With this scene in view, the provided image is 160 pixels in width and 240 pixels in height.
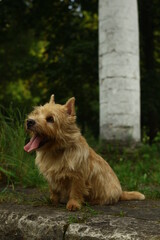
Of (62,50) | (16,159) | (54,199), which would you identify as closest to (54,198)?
(54,199)

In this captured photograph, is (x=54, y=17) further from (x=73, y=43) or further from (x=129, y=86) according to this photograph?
(x=129, y=86)

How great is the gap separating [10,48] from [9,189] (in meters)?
14.7

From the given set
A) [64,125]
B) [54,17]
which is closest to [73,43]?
[54,17]

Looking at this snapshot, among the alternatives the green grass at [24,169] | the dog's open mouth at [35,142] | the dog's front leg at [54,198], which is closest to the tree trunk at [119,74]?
the green grass at [24,169]

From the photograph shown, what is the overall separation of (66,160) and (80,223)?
2.69 ft

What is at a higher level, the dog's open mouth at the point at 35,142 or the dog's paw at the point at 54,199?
the dog's open mouth at the point at 35,142

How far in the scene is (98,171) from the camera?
4.15 metres

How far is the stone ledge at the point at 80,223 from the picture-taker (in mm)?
3035

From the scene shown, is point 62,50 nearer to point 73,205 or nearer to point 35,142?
point 35,142

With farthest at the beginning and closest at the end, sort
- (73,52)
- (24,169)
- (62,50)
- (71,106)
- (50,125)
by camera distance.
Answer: (62,50) < (73,52) < (24,169) < (71,106) < (50,125)

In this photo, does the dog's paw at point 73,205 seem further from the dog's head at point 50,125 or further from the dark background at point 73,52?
the dark background at point 73,52

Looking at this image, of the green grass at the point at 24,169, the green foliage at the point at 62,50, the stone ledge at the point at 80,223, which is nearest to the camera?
the stone ledge at the point at 80,223

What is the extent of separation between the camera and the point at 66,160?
3947 millimetres

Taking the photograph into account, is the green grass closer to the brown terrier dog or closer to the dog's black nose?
the brown terrier dog
